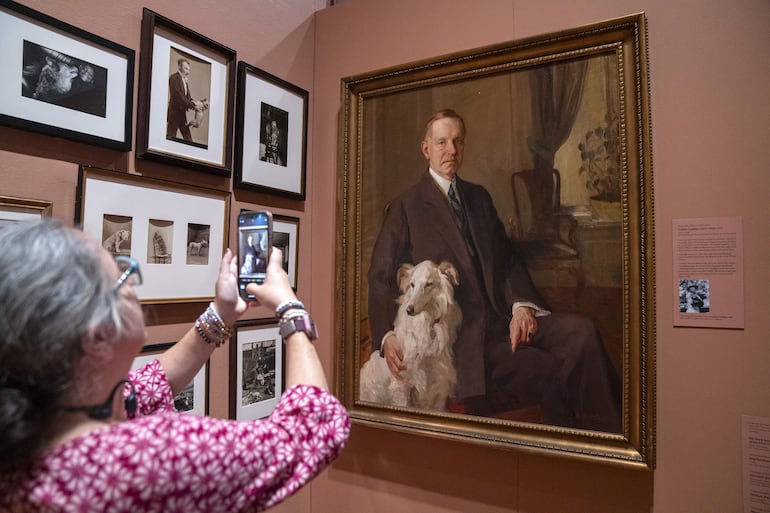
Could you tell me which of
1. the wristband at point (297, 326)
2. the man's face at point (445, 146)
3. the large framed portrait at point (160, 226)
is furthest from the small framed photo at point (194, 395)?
the man's face at point (445, 146)

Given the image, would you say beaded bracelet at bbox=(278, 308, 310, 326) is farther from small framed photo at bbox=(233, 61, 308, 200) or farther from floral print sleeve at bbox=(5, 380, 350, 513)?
small framed photo at bbox=(233, 61, 308, 200)

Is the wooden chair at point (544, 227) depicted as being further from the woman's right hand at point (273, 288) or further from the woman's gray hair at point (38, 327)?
the woman's gray hair at point (38, 327)

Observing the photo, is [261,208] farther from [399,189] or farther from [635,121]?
[635,121]

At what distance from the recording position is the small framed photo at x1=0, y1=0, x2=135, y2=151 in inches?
50.3

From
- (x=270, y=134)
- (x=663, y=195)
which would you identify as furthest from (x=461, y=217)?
(x=270, y=134)

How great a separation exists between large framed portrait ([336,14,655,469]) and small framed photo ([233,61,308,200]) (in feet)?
0.75

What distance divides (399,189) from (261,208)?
58 cm

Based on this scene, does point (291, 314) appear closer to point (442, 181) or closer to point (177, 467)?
point (177, 467)

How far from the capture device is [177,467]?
29.1 inches

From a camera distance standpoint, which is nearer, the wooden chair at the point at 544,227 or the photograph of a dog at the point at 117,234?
the photograph of a dog at the point at 117,234

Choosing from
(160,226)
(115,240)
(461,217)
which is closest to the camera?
(115,240)

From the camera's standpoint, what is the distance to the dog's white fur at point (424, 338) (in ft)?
6.25

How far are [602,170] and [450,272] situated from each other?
2.12 ft

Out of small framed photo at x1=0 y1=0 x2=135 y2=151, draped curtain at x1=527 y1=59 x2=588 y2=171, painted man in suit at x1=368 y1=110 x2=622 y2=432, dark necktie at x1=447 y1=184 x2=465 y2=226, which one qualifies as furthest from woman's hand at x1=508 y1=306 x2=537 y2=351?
small framed photo at x1=0 y1=0 x2=135 y2=151
